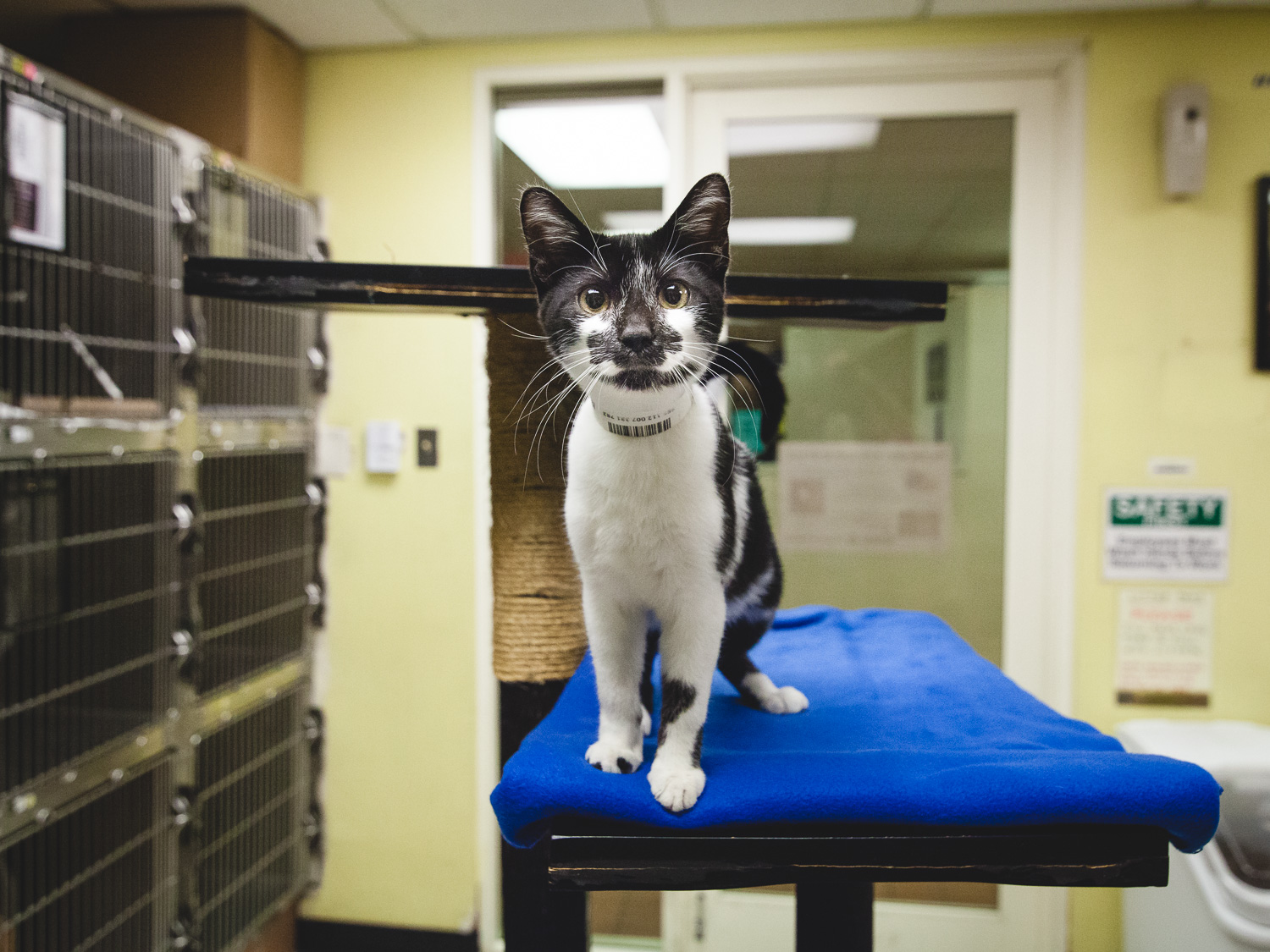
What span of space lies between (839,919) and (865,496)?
45.8 inches

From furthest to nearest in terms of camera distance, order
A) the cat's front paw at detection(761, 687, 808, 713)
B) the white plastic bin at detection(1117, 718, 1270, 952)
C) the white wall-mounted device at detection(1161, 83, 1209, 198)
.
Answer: the white wall-mounted device at detection(1161, 83, 1209, 198), the white plastic bin at detection(1117, 718, 1270, 952), the cat's front paw at detection(761, 687, 808, 713)

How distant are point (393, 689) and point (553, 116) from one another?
1496 mm

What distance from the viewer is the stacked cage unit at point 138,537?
1172 millimetres

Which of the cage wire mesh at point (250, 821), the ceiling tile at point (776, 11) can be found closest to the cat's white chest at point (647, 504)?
the cage wire mesh at point (250, 821)

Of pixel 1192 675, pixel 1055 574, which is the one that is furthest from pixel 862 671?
pixel 1192 675

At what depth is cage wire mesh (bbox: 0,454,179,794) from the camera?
1163mm

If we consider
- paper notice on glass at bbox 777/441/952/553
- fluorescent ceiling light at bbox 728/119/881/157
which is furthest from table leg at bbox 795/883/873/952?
fluorescent ceiling light at bbox 728/119/881/157

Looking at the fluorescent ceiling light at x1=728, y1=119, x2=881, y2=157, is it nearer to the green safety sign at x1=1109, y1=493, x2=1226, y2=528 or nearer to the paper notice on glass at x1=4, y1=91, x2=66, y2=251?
the green safety sign at x1=1109, y1=493, x2=1226, y2=528

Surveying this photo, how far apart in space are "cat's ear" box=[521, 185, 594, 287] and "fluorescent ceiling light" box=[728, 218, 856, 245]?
1359mm

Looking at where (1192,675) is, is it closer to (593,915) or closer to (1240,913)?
(1240,913)

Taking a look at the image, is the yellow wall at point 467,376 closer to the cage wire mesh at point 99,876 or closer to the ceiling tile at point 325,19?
the ceiling tile at point 325,19

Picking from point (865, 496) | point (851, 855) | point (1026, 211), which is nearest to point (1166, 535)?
point (865, 496)

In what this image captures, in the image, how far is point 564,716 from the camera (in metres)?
0.77

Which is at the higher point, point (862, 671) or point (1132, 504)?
point (1132, 504)
